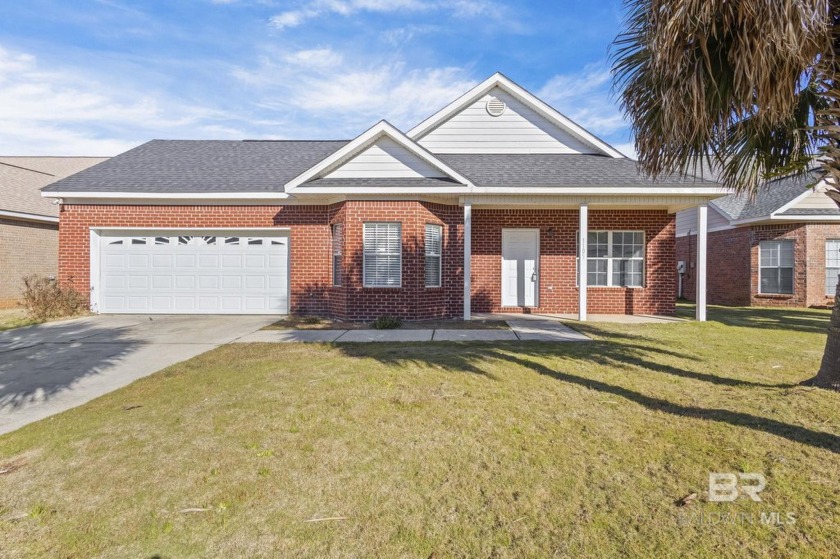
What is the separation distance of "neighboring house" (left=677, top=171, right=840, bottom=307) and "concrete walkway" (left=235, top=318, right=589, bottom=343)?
456 inches

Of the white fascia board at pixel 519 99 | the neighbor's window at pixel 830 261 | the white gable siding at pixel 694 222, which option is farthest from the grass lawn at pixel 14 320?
the neighbor's window at pixel 830 261

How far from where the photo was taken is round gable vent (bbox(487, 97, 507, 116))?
13.3 metres

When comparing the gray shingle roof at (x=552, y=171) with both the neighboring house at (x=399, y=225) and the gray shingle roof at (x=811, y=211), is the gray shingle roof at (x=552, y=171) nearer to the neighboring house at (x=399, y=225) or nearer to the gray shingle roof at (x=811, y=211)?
the neighboring house at (x=399, y=225)

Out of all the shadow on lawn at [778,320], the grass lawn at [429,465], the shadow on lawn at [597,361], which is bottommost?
the grass lawn at [429,465]

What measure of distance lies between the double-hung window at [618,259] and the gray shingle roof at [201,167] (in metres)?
9.30

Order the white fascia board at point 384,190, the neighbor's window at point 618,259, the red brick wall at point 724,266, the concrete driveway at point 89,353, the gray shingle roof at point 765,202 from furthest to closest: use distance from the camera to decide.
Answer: the red brick wall at point 724,266, the gray shingle roof at point 765,202, the neighbor's window at point 618,259, the white fascia board at point 384,190, the concrete driveway at point 89,353

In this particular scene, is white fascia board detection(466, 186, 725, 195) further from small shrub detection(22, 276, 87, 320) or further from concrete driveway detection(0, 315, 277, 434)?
small shrub detection(22, 276, 87, 320)

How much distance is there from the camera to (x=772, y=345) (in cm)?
792

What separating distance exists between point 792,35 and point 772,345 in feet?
20.4

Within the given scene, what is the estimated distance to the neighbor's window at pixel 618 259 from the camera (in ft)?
41.8

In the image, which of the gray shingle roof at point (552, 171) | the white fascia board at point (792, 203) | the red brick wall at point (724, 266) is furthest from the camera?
the red brick wall at point (724, 266)

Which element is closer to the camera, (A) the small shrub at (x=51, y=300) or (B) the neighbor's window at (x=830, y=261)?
(A) the small shrub at (x=51, y=300)

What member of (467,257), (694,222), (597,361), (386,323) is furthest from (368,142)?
(694,222)
